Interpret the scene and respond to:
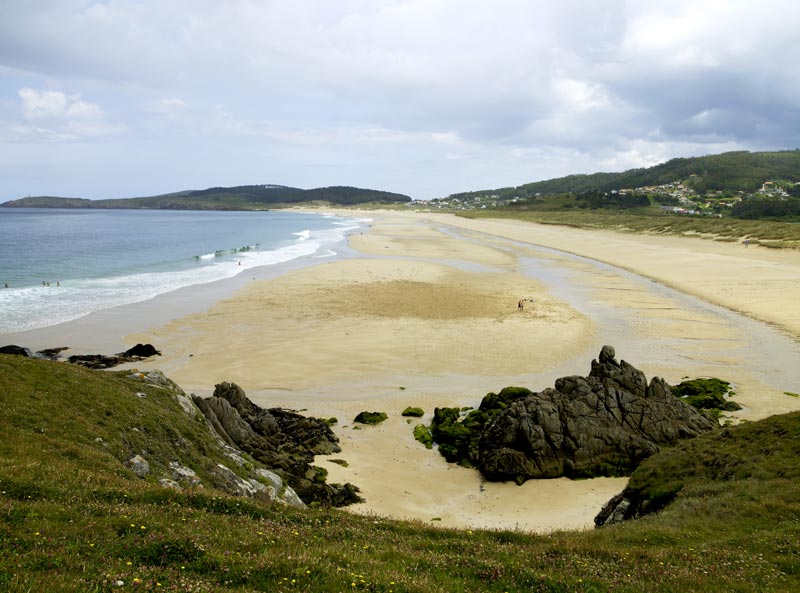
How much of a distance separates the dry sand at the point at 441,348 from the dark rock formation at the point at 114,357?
3.47ft

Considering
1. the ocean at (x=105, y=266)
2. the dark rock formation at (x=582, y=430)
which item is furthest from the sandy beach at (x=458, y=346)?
the ocean at (x=105, y=266)

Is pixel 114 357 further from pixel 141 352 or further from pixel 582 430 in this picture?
pixel 582 430

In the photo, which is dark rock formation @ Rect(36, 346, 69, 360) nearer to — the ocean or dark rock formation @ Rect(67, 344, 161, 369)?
dark rock formation @ Rect(67, 344, 161, 369)

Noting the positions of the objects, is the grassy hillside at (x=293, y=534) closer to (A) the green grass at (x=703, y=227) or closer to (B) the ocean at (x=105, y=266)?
(B) the ocean at (x=105, y=266)

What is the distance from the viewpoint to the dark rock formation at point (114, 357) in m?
25.5

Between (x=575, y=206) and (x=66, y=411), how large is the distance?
615 feet

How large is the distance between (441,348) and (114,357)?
17.6 metres

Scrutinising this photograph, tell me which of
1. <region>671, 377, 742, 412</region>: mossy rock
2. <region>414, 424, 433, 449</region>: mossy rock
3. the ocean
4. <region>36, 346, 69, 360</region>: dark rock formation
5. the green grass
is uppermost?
the green grass

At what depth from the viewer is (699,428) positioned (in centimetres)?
1816

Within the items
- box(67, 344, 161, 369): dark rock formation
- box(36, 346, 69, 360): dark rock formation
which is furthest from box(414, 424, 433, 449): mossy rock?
box(36, 346, 69, 360): dark rock formation

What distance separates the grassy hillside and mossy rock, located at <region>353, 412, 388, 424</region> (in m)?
8.03

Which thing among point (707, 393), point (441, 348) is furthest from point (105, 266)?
point (707, 393)

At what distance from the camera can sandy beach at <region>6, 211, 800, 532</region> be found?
1636 cm

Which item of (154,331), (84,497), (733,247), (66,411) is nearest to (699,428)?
(84,497)
